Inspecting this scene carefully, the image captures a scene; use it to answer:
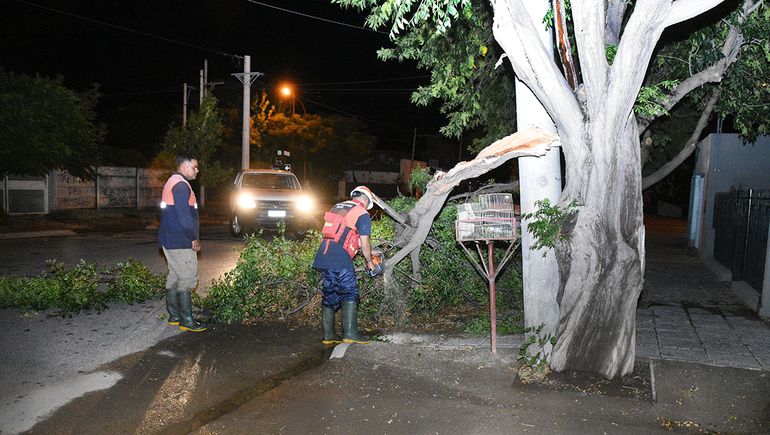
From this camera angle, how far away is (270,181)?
17125mm

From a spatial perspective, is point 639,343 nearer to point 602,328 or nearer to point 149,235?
point 602,328

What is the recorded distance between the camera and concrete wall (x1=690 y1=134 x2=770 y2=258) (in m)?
13.8

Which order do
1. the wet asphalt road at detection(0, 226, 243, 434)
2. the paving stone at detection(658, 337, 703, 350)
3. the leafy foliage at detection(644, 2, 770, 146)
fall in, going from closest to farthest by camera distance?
the wet asphalt road at detection(0, 226, 243, 434) < the paving stone at detection(658, 337, 703, 350) < the leafy foliage at detection(644, 2, 770, 146)

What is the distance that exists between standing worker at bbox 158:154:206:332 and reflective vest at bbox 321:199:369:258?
170 cm

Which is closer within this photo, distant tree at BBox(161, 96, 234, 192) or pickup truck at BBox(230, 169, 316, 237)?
pickup truck at BBox(230, 169, 316, 237)

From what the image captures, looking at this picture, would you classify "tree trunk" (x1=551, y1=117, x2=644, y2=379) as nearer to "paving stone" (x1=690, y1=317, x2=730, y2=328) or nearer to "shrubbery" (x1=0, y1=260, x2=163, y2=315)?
"paving stone" (x1=690, y1=317, x2=730, y2=328)

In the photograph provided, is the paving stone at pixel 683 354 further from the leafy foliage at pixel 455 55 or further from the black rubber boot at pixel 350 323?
the leafy foliage at pixel 455 55

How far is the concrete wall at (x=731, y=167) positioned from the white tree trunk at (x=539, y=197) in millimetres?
10154

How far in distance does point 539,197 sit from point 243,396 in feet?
10.4

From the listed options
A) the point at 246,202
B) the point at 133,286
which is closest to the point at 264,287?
the point at 133,286

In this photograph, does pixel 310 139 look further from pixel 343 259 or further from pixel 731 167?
pixel 343 259

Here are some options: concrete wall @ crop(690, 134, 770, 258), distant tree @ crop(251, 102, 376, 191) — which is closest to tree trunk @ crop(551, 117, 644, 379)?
concrete wall @ crop(690, 134, 770, 258)

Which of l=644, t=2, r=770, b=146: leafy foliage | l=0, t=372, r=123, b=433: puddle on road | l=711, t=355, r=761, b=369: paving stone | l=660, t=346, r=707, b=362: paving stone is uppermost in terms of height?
l=644, t=2, r=770, b=146: leafy foliage

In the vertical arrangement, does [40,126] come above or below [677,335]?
above
